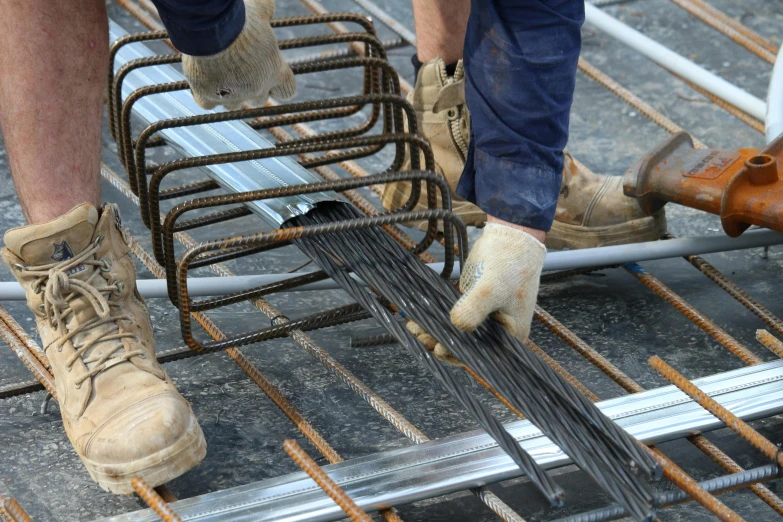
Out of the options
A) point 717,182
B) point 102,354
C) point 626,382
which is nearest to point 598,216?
point 717,182

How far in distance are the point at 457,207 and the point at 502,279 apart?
701 mm

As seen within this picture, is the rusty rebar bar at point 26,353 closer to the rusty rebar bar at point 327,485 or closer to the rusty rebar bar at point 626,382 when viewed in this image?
the rusty rebar bar at point 327,485

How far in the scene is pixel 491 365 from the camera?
165cm

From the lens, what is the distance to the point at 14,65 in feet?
5.80

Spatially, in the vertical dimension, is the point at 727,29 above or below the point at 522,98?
below

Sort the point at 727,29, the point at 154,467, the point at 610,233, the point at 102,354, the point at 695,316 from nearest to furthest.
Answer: the point at 154,467, the point at 102,354, the point at 695,316, the point at 610,233, the point at 727,29

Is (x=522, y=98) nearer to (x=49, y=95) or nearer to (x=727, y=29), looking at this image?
(x=49, y=95)

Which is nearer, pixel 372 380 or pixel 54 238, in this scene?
pixel 54 238

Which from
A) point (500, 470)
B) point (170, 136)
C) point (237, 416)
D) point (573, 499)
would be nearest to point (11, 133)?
point (170, 136)

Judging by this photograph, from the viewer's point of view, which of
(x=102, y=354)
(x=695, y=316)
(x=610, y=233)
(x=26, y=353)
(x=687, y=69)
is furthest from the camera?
(x=687, y=69)

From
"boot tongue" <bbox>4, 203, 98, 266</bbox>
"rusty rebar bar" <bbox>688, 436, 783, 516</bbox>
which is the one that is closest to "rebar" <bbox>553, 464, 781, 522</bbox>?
"rusty rebar bar" <bbox>688, 436, 783, 516</bbox>

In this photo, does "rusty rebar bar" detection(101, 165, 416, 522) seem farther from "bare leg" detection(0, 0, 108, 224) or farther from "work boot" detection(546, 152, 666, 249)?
"work boot" detection(546, 152, 666, 249)

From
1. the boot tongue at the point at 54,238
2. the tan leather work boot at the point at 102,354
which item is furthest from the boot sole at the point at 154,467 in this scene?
the boot tongue at the point at 54,238

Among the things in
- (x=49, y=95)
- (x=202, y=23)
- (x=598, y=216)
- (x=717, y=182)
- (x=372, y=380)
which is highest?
(x=202, y=23)
